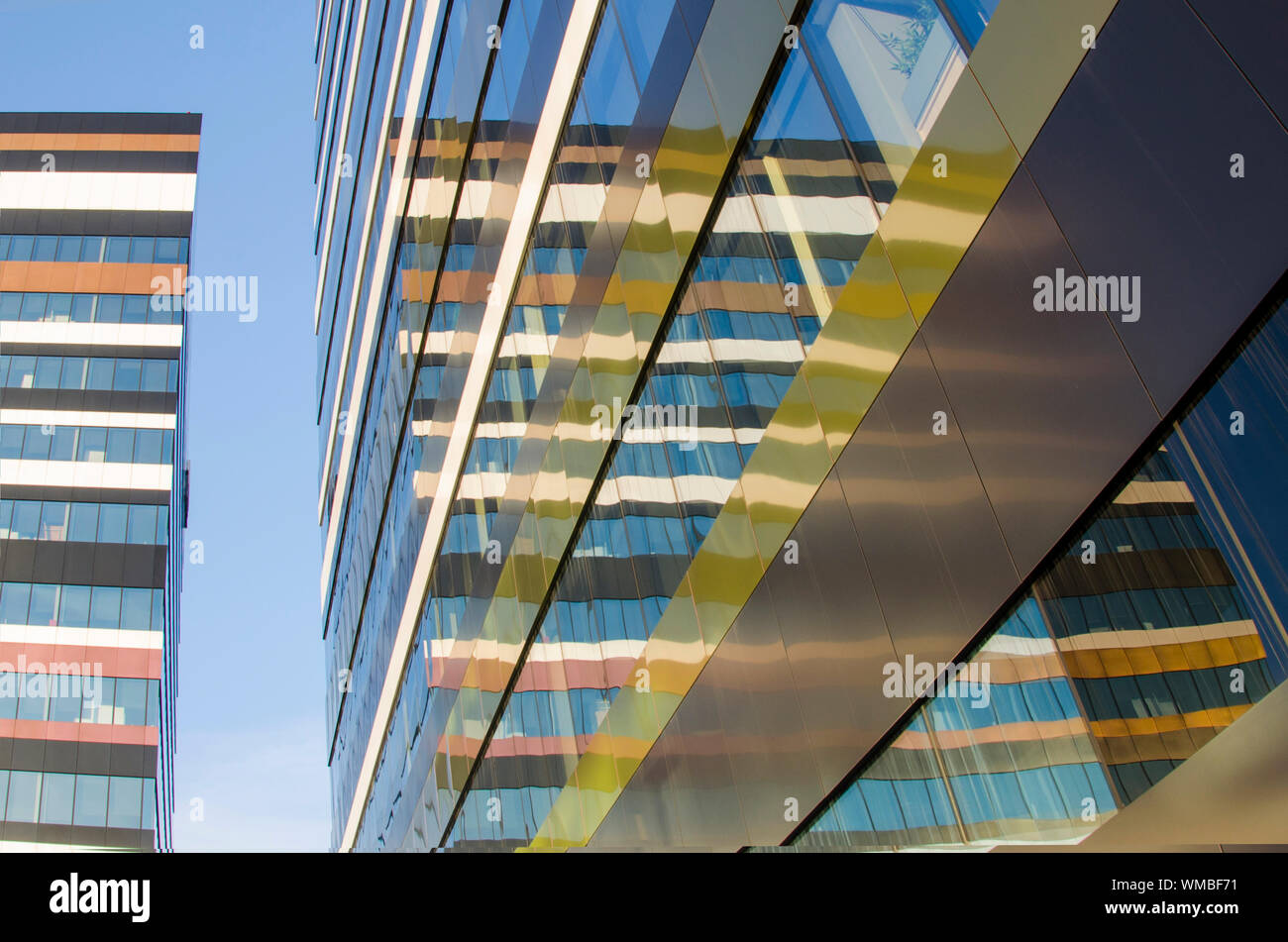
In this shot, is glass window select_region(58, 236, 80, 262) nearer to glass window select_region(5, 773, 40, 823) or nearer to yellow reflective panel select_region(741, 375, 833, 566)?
glass window select_region(5, 773, 40, 823)

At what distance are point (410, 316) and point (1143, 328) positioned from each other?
928 inches

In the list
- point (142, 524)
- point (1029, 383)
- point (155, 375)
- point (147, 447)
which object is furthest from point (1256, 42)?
point (155, 375)

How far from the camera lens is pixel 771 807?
10078mm

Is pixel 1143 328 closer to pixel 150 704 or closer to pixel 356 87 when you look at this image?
pixel 356 87

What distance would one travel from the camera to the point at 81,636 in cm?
4812

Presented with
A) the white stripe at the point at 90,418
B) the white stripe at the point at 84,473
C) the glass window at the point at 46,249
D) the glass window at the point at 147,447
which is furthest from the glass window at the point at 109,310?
the white stripe at the point at 84,473

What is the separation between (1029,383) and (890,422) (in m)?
1.56

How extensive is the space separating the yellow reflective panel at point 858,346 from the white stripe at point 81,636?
4769 centimetres

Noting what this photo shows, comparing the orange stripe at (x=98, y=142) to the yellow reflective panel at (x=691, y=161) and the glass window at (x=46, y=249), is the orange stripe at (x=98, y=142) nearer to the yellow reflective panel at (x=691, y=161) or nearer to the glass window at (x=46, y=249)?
the glass window at (x=46, y=249)

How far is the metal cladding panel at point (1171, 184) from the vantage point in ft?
18.0

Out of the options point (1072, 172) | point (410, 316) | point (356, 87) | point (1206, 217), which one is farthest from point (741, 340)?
point (356, 87)

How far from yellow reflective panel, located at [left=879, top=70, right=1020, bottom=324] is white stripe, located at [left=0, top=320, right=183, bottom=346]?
55964 millimetres

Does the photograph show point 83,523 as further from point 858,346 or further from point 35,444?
point 858,346

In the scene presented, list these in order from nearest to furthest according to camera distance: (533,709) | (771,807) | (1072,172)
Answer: (1072,172) < (771,807) < (533,709)
